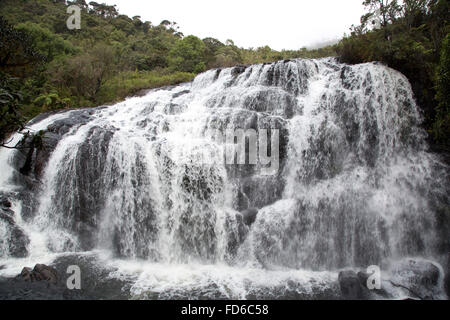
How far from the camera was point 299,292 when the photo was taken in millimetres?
7453

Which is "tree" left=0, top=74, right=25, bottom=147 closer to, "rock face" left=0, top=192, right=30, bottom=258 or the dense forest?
the dense forest

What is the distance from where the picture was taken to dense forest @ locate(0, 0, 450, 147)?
6.61 metres

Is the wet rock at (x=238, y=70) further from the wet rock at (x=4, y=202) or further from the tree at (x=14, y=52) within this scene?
the wet rock at (x=4, y=202)

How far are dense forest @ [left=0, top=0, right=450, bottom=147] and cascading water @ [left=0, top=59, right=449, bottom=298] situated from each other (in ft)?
3.09

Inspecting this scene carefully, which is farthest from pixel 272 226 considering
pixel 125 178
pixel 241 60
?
pixel 241 60

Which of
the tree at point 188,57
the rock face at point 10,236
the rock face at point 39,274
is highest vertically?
the tree at point 188,57

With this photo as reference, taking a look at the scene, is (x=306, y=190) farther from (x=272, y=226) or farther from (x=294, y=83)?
(x=294, y=83)

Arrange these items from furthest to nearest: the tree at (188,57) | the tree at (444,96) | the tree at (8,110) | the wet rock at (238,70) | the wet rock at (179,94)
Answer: the tree at (188,57), the wet rock at (179,94), the wet rock at (238,70), the tree at (444,96), the tree at (8,110)

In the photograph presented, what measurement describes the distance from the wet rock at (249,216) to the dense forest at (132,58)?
6404 millimetres

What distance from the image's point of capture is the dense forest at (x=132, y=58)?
21.7 ft

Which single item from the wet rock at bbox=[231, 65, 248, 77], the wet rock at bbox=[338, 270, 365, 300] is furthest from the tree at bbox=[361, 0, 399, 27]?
the wet rock at bbox=[338, 270, 365, 300]

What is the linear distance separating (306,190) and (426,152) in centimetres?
423

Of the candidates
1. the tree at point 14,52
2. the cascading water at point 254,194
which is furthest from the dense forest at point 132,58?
the cascading water at point 254,194

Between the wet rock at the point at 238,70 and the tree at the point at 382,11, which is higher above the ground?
the tree at the point at 382,11
